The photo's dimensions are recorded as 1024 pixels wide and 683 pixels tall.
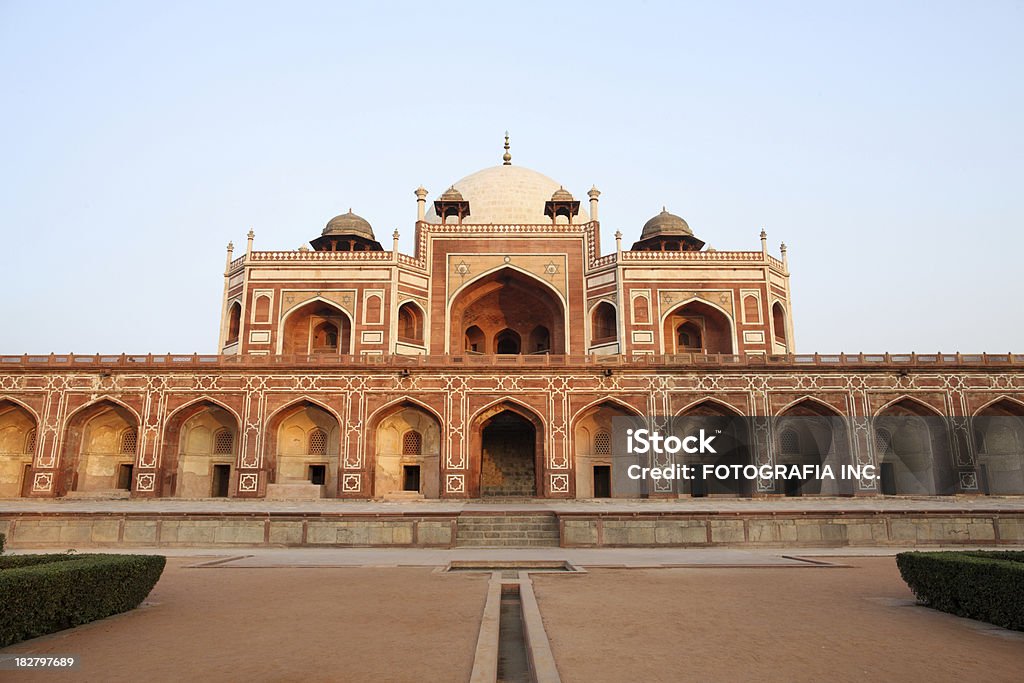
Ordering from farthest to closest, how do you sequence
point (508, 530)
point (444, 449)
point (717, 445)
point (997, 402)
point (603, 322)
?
point (603, 322), point (717, 445), point (997, 402), point (444, 449), point (508, 530)

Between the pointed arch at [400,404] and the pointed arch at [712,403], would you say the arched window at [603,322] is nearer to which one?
the pointed arch at [712,403]

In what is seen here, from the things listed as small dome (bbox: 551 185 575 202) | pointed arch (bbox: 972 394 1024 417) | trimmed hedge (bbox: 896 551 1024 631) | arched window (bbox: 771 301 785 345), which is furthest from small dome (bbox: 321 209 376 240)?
trimmed hedge (bbox: 896 551 1024 631)

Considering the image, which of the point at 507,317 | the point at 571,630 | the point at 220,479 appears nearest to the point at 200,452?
the point at 220,479

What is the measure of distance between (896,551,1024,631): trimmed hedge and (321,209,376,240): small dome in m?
28.1

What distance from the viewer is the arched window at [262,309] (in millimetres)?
28938

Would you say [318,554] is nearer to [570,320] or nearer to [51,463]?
[51,463]

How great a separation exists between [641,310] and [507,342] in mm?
7254

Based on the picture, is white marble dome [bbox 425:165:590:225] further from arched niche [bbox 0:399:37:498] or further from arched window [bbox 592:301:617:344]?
arched niche [bbox 0:399:37:498]

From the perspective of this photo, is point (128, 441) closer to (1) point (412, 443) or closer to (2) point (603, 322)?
(1) point (412, 443)

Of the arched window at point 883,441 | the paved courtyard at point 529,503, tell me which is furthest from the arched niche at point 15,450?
the arched window at point 883,441

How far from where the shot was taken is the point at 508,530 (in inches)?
569

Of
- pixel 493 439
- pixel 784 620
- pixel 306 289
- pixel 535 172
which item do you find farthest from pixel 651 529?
pixel 535 172

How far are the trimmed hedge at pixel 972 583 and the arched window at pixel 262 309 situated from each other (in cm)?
2600

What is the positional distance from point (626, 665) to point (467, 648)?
1235 millimetres
